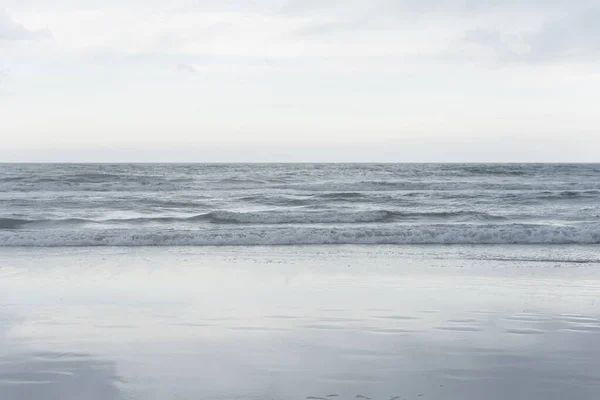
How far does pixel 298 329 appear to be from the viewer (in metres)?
6.62

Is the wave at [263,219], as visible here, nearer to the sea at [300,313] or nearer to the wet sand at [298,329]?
the sea at [300,313]

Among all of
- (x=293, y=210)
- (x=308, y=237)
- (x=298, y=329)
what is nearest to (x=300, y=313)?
(x=298, y=329)

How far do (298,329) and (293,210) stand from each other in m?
18.0

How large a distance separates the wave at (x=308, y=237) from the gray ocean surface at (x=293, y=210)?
0.08 ft

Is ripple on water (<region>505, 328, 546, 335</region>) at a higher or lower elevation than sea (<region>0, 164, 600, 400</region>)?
higher

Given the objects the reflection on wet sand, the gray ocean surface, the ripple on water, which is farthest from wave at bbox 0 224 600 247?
the reflection on wet sand

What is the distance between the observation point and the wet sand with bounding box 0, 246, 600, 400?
4.84 meters

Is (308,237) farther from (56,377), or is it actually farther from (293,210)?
(56,377)

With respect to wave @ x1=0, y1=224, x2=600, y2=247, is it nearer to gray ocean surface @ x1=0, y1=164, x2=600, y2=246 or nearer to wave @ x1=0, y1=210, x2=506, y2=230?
gray ocean surface @ x1=0, y1=164, x2=600, y2=246

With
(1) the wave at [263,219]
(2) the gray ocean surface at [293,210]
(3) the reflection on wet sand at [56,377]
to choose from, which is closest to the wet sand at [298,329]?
(3) the reflection on wet sand at [56,377]

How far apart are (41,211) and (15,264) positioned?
41.3 feet

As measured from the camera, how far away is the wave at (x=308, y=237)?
15.1m

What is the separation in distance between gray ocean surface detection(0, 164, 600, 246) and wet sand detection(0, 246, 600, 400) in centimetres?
369

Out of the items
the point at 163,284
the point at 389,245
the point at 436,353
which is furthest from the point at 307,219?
the point at 436,353
